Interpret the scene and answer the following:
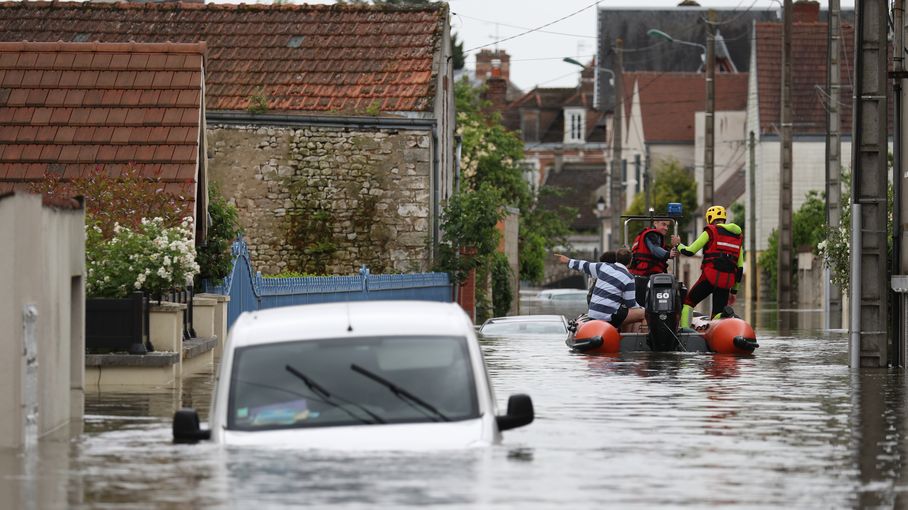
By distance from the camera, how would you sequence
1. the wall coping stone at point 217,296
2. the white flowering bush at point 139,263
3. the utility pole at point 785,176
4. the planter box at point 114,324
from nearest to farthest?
the planter box at point 114,324
the white flowering bush at point 139,263
the wall coping stone at point 217,296
the utility pole at point 785,176

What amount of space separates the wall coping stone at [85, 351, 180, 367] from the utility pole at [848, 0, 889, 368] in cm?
868

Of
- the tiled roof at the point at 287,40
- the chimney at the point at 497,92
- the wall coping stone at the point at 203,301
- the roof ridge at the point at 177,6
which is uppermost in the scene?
the chimney at the point at 497,92

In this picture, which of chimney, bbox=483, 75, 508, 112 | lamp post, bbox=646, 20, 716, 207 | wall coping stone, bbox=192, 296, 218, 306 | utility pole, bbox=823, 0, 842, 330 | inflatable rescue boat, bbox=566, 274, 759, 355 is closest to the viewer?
wall coping stone, bbox=192, 296, 218, 306

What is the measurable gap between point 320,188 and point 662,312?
619 inches

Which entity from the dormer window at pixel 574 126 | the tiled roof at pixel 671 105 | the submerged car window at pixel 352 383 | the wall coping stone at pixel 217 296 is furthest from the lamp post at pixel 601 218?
the submerged car window at pixel 352 383

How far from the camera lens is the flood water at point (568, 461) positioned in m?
10.6

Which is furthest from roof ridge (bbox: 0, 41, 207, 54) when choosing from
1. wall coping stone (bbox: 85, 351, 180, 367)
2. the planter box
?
wall coping stone (bbox: 85, 351, 180, 367)

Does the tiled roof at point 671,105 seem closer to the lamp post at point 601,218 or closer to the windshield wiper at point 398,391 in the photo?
the lamp post at point 601,218

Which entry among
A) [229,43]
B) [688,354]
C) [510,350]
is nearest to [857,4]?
[688,354]

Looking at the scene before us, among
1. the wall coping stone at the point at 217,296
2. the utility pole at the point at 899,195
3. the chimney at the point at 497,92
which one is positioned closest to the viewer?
the utility pole at the point at 899,195

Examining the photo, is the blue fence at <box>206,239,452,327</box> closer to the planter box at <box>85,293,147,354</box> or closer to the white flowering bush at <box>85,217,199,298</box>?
Result: the white flowering bush at <box>85,217,199,298</box>

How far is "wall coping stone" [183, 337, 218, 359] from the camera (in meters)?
21.7

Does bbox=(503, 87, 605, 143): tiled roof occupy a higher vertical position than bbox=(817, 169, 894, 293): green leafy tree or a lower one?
higher

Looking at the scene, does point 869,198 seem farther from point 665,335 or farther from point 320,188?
point 320,188
